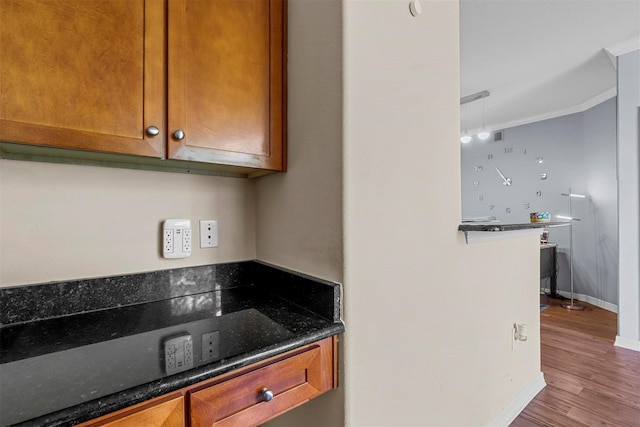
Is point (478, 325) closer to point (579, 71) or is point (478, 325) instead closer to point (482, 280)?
point (482, 280)

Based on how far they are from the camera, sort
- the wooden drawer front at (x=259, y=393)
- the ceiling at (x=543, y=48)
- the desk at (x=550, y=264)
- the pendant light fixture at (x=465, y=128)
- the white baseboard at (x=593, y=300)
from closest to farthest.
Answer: the wooden drawer front at (x=259, y=393) < the ceiling at (x=543, y=48) < the white baseboard at (x=593, y=300) < the desk at (x=550, y=264) < the pendant light fixture at (x=465, y=128)

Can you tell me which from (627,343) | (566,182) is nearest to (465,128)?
(566,182)

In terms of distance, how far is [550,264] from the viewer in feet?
13.1

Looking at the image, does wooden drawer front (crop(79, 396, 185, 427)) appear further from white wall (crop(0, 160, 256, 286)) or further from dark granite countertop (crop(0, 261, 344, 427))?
white wall (crop(0, 160, 256, 286))

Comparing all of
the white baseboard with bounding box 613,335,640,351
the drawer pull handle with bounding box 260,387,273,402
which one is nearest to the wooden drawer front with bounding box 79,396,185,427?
the drawer pull handle with bounding box 260,387,273,402

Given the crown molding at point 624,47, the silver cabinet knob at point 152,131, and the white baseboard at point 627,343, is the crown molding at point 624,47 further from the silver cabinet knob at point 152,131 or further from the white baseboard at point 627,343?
the silver cabinet knob at point 152,131

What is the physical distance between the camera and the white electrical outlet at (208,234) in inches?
46.9

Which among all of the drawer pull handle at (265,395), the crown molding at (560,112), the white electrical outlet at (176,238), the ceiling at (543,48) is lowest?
the drawer pull handle at (265,395)

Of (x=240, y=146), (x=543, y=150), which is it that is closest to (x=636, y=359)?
(x=543, y=150)

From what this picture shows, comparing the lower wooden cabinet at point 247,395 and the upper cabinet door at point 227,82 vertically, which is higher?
the upper cabinet door at point 227,82

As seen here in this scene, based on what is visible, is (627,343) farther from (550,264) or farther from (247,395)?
(247,395)

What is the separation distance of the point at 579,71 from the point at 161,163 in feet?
13.5

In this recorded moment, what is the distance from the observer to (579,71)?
3.11 m

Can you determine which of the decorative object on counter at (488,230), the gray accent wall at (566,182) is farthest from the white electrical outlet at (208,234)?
the gray accent wall at (566,182)
